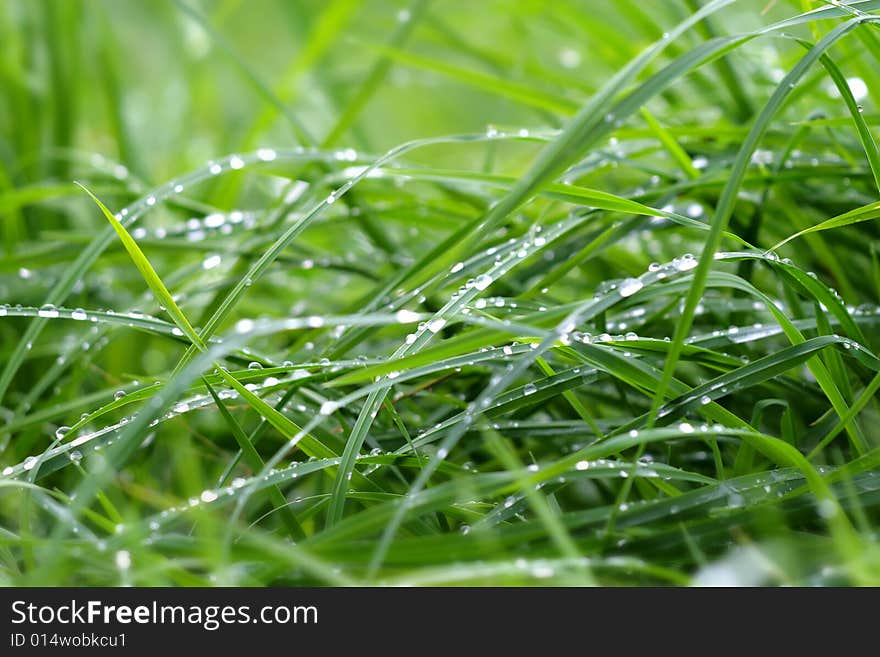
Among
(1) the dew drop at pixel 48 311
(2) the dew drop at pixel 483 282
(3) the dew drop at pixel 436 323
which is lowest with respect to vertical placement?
(3) the dew drop at pixel 436 323

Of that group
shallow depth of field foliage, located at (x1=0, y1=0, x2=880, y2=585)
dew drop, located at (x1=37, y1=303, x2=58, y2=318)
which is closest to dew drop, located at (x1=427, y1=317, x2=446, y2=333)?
shallow depth of field foliage, located at (x1=0, y1=0, x2=880, y2=585)

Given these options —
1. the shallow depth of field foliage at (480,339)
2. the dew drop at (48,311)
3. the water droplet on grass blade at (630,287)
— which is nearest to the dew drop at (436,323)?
the shallow depth of field foliage at (480,339)

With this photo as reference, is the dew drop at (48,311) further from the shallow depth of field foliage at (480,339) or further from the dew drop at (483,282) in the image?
the dew drop at (483,282)

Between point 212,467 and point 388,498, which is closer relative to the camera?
point 388,498

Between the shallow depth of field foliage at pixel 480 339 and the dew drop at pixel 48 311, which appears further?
the dew drop at pixel 48 311

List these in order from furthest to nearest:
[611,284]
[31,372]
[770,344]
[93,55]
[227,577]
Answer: [93,55], [31,372], [770,344], [611,284], [227,577]

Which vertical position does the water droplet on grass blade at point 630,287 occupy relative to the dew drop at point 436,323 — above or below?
below
